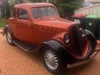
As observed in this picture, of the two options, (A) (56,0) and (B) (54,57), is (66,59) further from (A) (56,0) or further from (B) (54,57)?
(A) (56,0)

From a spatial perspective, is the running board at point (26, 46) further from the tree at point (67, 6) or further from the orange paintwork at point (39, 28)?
the tree at point (67, 6)

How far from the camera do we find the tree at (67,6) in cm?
1158

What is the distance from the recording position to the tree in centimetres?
1158

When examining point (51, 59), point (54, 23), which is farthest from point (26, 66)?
point (54, 23)

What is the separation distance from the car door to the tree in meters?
5.04

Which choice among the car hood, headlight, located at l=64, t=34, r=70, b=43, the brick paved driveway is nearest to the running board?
the brick paved driveway

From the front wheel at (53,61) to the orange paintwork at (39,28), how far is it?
41cm

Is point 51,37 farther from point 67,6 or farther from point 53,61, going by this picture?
point 67,6

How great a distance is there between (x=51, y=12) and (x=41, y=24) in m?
1.04

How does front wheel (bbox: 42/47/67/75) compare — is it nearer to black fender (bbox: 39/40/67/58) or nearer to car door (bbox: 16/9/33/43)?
black fender (bbox: 39/40/67/58)

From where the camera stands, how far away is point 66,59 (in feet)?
16.2

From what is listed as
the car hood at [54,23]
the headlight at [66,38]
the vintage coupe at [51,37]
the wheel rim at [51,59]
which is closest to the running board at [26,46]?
the vintage coupe at [51,37]

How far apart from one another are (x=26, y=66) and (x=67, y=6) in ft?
21.5

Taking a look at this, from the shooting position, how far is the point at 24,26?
262 inches
